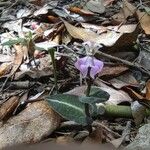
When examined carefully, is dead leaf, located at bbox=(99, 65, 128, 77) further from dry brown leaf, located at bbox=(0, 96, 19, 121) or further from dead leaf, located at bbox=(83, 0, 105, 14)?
dead leaf, located at bbox=(83, 0, 105, 14)

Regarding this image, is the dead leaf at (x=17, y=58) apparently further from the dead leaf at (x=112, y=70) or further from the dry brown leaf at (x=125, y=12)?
the dry brown leaf at (x=125, y=12)

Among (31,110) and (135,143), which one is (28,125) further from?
(135,143)

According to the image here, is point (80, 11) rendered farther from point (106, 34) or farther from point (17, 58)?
point (17, 58)

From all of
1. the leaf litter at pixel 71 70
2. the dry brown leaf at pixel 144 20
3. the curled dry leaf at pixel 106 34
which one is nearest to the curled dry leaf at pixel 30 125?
the leaf litter at pixel 71 70

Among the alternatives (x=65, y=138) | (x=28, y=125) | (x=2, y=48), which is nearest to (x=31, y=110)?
(x=28, y=125)

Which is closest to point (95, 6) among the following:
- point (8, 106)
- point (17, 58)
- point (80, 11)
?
point (80, 11)

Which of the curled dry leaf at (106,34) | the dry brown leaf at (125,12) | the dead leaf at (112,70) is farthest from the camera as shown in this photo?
the dry brown leaf at (125,12)
